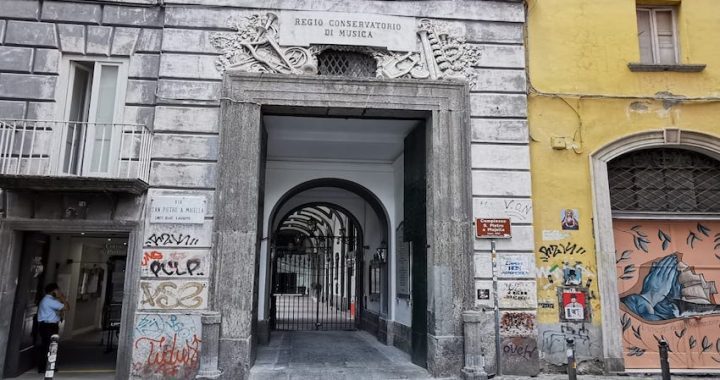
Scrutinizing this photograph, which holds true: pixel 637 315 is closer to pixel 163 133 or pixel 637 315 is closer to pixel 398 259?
pixel 398 259

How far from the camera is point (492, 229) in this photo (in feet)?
29.3

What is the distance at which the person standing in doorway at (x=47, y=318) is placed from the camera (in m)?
9.02

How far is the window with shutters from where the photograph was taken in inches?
396

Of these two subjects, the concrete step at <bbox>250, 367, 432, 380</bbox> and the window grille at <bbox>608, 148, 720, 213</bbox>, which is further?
the window grille at <bbox>608, 148, 720, 213</bbox>

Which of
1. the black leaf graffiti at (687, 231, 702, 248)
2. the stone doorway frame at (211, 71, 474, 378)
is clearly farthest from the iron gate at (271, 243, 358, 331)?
the black leaf graffiti at (687, 231, 702, 248)

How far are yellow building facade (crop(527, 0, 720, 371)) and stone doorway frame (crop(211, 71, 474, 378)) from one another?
1.50m

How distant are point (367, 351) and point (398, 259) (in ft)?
7.95

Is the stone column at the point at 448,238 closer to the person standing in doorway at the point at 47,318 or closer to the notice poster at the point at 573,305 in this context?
the notice poster at the point at 573,305

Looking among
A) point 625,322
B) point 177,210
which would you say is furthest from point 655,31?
point 177,210

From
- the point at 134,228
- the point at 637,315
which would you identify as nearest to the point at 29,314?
the point at 134,228

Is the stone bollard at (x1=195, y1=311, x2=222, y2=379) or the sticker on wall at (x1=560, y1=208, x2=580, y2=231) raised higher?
the sticker on wall at (x1=560, y1=208, x2=580, y2=231)

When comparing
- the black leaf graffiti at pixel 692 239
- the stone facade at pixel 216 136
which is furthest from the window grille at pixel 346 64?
the black leaf graffiti at pixel 692 239

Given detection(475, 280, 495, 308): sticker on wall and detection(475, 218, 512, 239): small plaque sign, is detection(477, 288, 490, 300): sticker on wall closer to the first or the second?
detection(475, 280, 495, 308): sticker on wall

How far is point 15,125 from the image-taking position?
8.45 metres
